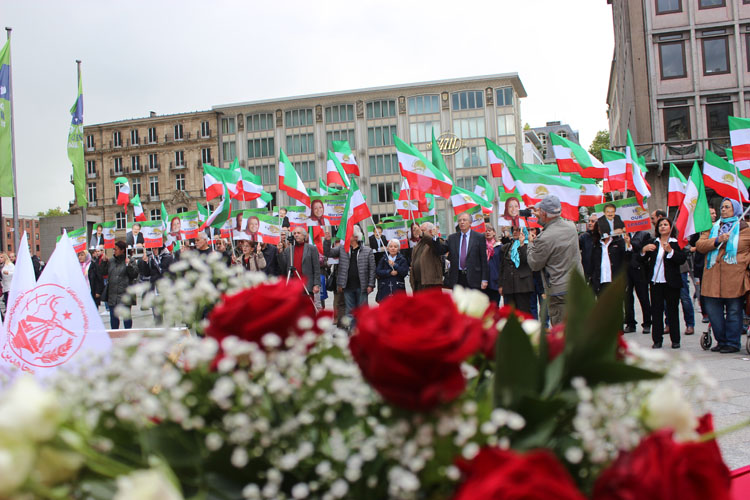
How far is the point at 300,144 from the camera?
73562mm

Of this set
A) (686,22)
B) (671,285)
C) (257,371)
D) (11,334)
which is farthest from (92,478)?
(686,22)

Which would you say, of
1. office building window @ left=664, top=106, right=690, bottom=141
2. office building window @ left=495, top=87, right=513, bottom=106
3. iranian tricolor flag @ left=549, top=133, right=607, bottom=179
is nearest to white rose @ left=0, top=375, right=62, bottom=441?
iranian tricolor flag @ left=549, top=133, right=607, bottom=179

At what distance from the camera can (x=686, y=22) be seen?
1476 inches

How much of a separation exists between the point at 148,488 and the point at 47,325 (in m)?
3.04

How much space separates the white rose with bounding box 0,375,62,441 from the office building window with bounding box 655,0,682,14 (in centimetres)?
4257

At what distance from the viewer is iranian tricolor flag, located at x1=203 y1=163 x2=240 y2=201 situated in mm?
18562

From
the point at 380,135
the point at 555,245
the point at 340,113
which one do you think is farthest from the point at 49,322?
the point at 340,113

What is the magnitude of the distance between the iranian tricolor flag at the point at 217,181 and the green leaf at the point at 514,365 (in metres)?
17.9

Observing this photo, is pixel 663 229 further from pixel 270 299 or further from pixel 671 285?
pixel 270 299

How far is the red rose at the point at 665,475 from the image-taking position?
81 centimetres

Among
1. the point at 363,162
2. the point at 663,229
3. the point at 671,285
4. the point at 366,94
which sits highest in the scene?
the point at 366,94

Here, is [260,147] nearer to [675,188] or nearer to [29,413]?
[675,188]

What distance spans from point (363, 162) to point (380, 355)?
234ft

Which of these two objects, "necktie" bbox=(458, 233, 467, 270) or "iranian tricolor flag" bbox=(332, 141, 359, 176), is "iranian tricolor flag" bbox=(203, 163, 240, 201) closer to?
"iranian tricolor flag" bbox=(332, 141, 359, 176)
